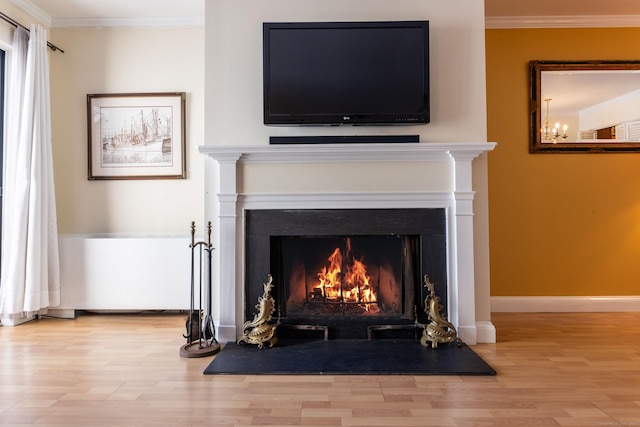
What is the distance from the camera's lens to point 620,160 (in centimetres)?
348

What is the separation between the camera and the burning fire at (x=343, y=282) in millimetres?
2756

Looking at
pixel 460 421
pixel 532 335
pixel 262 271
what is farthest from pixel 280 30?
pixel 532 335

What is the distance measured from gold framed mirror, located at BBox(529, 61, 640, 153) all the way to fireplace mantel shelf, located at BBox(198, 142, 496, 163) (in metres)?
1.27

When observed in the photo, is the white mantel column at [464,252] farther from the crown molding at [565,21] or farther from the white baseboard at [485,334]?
the crown molding at [565,21]

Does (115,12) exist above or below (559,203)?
above

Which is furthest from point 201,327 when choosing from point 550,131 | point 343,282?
point 550,131

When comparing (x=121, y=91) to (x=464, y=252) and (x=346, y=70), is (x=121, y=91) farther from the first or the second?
(x=464, y=252)

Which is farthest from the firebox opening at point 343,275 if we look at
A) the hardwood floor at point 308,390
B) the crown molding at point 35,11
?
the crown molding at point 35,11

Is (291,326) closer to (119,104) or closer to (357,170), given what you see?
(357,170)

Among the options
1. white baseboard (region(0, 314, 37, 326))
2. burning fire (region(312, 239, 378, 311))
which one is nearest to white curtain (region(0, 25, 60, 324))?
white baseboard (region(0, 314, 37, 326))

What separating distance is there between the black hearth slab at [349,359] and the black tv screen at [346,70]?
132cm

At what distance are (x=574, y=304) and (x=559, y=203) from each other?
0.81 metres

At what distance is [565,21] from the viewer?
347 cm

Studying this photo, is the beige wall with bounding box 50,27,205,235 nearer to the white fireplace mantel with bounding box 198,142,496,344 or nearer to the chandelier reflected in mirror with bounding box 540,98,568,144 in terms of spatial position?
the white fireplace mantel with bounding box 198,142,496,344
